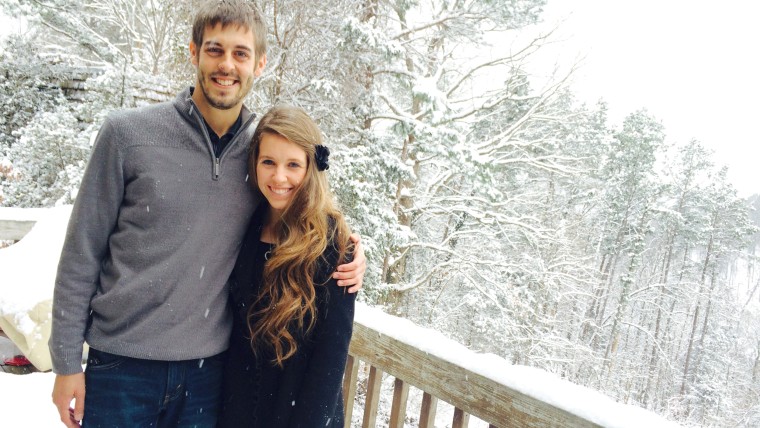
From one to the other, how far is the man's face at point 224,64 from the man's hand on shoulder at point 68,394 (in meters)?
0.95

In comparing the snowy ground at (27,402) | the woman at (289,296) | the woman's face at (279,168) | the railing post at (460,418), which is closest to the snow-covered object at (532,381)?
the railing post at (460,418)

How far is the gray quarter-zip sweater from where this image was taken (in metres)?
1.42

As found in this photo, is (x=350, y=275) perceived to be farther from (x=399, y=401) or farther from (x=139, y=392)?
(x=139, y=392)

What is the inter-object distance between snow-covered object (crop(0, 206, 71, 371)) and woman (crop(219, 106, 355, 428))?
5.12 feet

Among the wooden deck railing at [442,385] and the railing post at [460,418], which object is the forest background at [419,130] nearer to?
the wooden deck railing at [442,385]

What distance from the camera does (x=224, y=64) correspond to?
5.01 feet

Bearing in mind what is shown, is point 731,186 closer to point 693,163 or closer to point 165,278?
point 693,163

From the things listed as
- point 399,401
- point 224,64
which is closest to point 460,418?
point 399,401

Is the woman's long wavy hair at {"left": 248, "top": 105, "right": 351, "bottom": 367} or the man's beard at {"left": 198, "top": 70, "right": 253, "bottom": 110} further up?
the man's beard at {"left": 198, "top": 70, "right": 253, "bottom": 110}

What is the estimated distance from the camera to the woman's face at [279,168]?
1.56m

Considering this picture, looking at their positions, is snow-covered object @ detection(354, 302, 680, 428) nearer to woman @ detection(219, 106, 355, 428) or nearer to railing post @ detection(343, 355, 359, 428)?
railing post @ detection(343, 355, 359, 428)

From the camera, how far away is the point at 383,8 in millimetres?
9633

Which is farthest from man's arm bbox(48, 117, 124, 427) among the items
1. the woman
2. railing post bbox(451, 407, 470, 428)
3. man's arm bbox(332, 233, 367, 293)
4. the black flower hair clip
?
railing post bbox(451, 407, 470, 428)

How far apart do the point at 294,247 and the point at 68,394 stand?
2.66 feet
